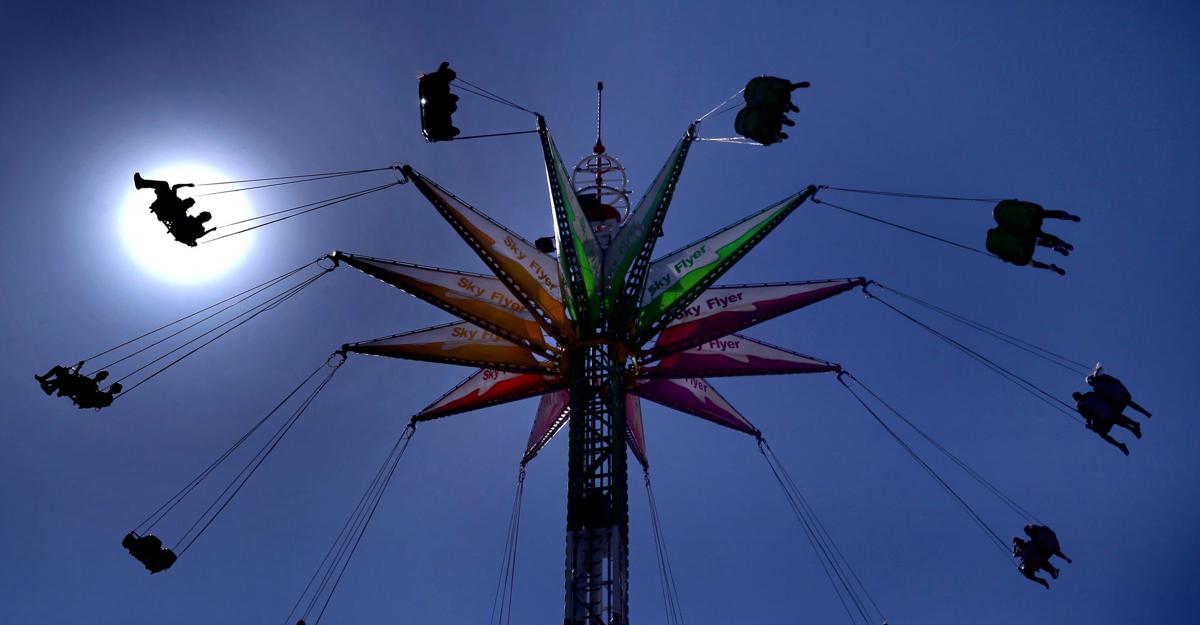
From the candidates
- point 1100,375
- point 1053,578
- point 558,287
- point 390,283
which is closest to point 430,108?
point 390,283

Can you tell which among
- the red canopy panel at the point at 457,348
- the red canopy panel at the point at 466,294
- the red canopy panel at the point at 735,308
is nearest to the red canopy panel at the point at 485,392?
the red canopy panel at the point at 457,348

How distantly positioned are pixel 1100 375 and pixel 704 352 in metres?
8.36

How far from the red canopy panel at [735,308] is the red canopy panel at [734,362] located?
1.66ft

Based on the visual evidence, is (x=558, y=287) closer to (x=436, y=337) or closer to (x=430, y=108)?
(x=436, y=337)

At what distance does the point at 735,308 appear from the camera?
19.2 meters

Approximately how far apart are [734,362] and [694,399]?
5.70 ft

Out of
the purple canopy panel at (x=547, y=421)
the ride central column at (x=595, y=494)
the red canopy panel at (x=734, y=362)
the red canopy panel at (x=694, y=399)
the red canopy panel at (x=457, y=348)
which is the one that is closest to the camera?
the ride central column at (x=595, y=494)

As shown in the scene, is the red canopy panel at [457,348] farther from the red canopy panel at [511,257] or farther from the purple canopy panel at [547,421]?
the purple canopy panel at [547,421]

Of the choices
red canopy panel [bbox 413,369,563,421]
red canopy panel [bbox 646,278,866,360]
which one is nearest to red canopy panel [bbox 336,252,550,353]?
red canopy panel [bbox 413,369,563,421]

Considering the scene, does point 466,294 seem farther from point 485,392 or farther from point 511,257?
point 485,392

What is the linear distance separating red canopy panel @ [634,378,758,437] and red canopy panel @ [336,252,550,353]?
3.14 m

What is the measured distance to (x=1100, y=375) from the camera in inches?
561

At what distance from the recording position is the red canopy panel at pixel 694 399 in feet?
64.9

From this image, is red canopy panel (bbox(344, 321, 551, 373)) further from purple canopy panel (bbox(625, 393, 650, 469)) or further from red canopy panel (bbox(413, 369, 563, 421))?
purple canopy panel (bbox(625, 393, 650, 469))
